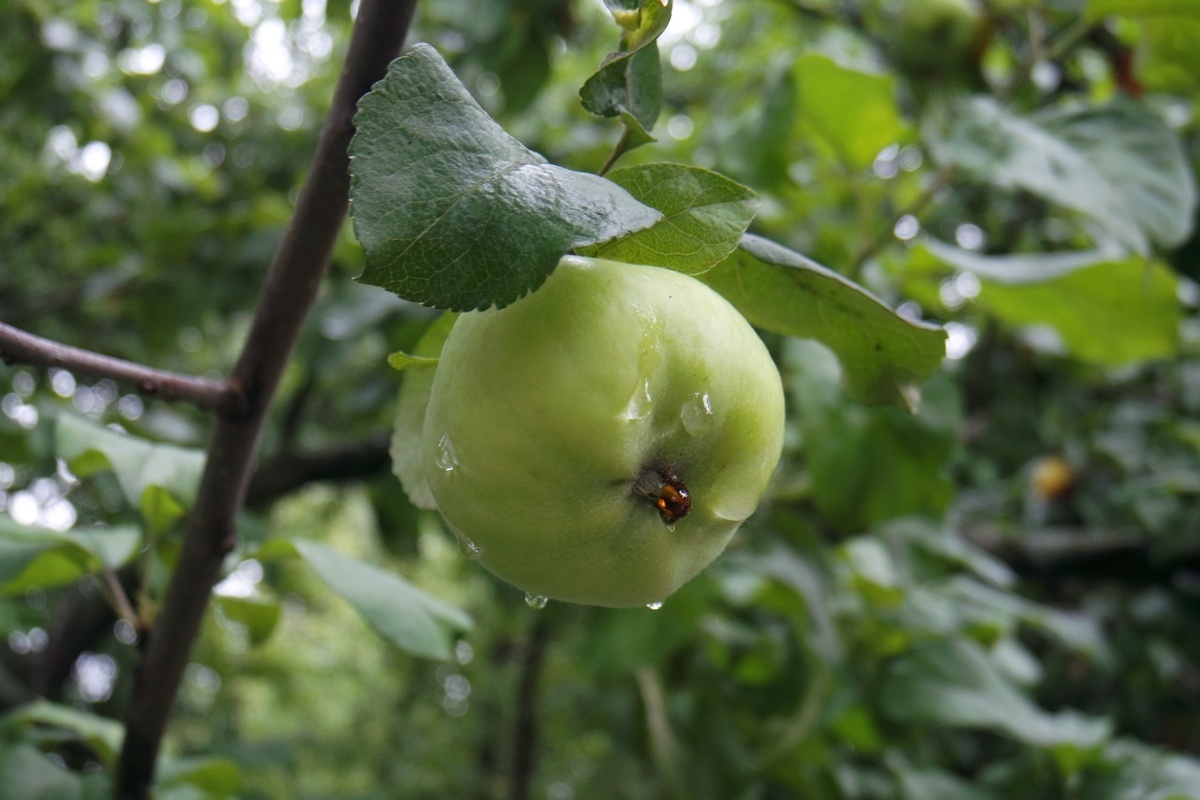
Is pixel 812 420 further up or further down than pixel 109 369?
further down

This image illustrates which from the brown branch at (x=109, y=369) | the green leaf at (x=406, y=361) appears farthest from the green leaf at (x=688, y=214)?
the brown branch at (x=109, y=369)

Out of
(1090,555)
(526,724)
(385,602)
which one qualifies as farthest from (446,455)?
(526,724)

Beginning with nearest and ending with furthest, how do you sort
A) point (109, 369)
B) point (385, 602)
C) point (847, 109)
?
point (109, 369) → point (385, 602) → point (847, 109)

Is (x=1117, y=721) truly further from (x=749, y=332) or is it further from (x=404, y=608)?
(x=749, y=332)

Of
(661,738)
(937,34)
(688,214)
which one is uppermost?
(688,214)

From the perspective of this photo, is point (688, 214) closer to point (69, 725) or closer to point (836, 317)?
point (836, 317)

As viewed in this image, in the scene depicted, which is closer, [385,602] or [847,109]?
[385,602]

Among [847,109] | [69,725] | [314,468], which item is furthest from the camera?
[314,468]
